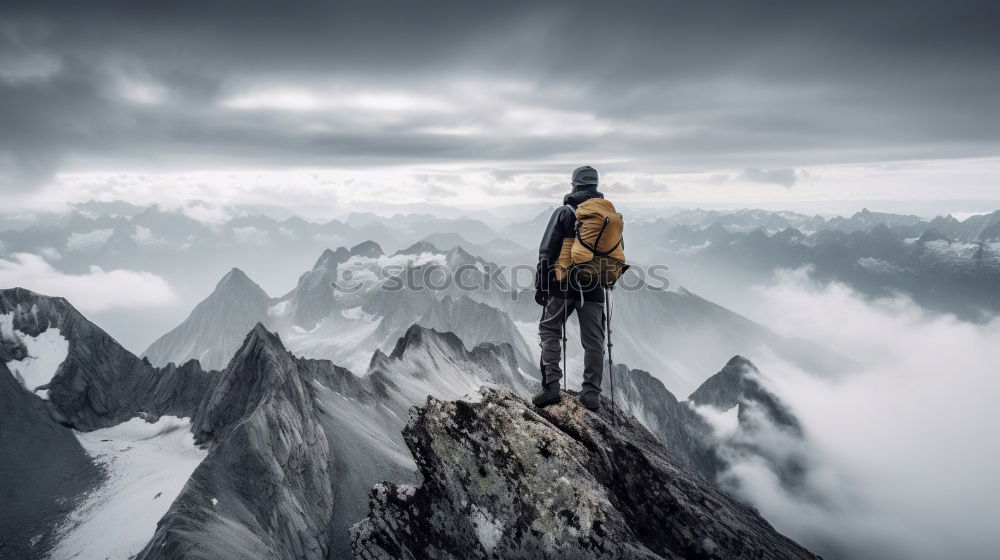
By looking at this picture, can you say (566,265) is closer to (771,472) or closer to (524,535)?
(524,535)

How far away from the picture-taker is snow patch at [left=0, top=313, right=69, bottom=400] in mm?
54816

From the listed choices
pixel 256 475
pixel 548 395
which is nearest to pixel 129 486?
pixel 256 475

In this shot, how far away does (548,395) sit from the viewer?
1296 centimetres

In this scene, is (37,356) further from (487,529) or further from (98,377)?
(487,529)

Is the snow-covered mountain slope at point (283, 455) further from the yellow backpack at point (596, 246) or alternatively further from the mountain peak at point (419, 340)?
the mountain peak at point (419, 340)

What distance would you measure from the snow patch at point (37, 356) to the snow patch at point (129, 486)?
36.0 ft

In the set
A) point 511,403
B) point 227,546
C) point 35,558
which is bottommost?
point 35,558

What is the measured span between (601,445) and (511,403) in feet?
10.2

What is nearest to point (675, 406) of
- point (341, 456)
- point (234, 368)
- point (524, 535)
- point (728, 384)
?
point (728, 384)

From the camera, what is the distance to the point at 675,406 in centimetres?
14162

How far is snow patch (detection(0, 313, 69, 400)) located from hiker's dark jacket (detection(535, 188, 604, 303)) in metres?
71.2

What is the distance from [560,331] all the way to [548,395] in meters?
2.03

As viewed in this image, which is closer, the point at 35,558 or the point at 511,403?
the point at 511,403

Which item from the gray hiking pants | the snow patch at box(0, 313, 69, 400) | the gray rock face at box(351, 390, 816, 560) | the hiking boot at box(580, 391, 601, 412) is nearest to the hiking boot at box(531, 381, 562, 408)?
the gray hiking pants
